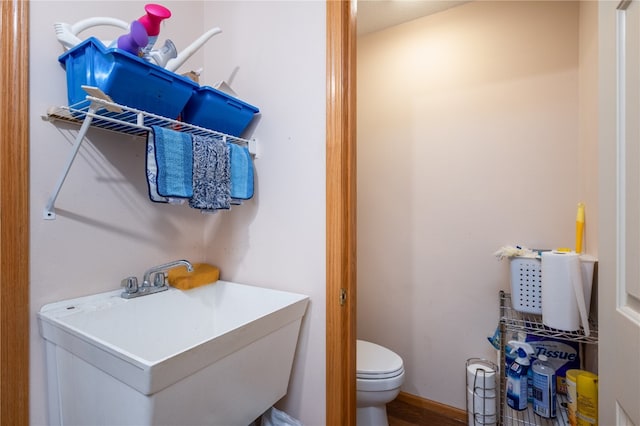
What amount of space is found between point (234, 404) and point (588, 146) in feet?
5.73

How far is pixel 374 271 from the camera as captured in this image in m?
2.07

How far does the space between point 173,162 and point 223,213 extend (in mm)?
440

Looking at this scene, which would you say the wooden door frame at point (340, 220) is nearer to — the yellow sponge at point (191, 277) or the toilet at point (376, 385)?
the toilet at point (376, 385)

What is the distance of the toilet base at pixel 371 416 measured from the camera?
1.50 metres

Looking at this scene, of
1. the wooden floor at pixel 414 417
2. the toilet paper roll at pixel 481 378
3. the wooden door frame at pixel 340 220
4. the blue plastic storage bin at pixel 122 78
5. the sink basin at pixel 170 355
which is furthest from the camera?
the wooden floor at pixel 414 417

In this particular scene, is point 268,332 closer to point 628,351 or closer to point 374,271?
point 628,351

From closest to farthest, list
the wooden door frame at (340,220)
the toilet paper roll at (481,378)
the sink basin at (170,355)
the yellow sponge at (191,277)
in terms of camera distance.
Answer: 1. the sink basin at (170,355)
2. the wooden door frame at (340,220)
3. the yellow sponge at (191,277)
4. the toilet paper roll at (481,378)

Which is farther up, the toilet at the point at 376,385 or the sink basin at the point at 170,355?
the sink basin at the point at 170,355

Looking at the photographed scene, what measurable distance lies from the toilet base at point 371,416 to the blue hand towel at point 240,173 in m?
1.24

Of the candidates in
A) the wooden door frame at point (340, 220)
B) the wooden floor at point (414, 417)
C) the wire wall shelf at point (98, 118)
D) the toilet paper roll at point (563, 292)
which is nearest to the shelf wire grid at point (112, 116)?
the wire wall shelf at point (98, 118)

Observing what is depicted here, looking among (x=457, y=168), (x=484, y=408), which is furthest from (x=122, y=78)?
(x=484, y=408)

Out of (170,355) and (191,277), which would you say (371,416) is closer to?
(191,277)

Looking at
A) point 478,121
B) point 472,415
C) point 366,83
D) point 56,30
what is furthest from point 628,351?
point 366,83

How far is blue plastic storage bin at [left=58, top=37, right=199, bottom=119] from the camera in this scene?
79 centimetres
